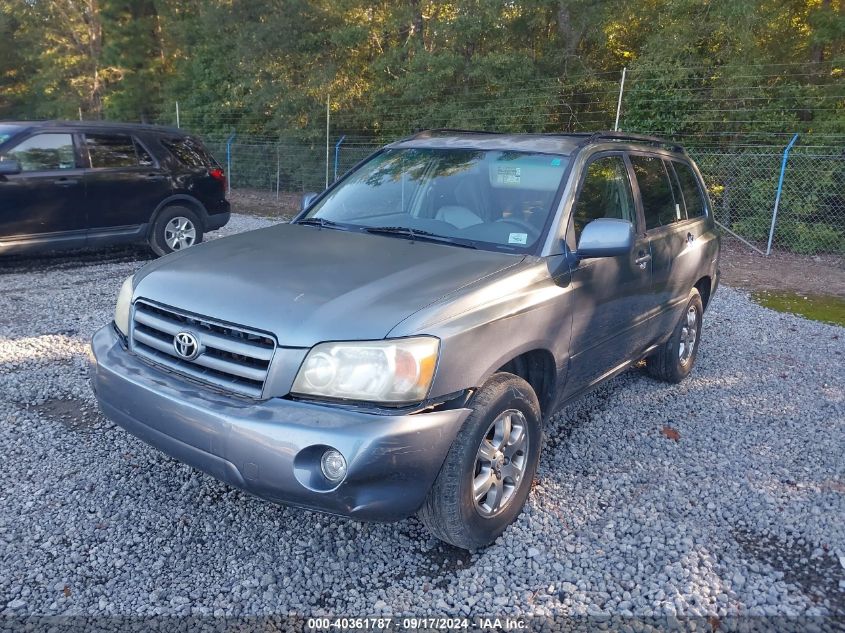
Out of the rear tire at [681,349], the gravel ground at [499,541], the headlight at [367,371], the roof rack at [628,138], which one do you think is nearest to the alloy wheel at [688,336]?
the rear tire at [681,349]

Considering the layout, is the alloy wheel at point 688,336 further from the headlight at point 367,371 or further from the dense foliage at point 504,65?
→ the dense foliage at point 504,65

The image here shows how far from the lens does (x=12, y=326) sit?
6207mm

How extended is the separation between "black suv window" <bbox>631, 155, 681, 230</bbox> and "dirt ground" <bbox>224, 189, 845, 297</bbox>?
5.31 meters

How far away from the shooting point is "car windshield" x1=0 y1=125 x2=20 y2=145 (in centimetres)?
Answer: 789

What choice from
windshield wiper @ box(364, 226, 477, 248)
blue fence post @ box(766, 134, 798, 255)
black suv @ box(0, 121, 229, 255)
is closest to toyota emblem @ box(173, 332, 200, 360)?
windshield wiper @ box(364, 226, 477, 248)

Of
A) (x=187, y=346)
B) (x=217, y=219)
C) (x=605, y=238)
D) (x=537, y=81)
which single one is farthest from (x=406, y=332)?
(x=537, y=81)

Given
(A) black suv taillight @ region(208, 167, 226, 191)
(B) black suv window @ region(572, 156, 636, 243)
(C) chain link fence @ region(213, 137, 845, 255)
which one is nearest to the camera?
(B) black suv window @ region(572, 156, 636, 243)

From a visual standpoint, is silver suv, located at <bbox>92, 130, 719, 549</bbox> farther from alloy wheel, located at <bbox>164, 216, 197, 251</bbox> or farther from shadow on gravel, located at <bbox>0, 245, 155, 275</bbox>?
shadow on gravel, located at <bbox>0, 245, 155, 275</bbox>

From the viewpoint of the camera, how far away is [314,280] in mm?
2979

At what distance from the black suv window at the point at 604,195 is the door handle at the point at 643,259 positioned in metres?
0.23

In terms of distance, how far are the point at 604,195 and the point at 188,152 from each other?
7272 millimetres

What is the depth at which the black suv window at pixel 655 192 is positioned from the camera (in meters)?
4.50

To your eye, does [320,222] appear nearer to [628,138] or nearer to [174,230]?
[628,138]

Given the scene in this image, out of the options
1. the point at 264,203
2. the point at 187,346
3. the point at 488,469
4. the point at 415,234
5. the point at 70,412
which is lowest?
the point at 264,203
